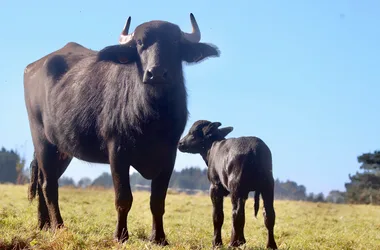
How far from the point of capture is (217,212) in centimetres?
764

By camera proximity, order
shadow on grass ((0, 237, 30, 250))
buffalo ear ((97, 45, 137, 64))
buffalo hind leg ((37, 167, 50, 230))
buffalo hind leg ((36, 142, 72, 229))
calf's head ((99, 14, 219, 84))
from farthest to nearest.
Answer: buffalo hind leg ((37, 167, 50, 230)) → buffalo hind leg ((36, 142, 72, 229)) → buffalo ear ((97, 45, 137, 64)) → calf's head ((99, 14, 219, 84)) → shadow on grass ((0, 237, 30, 250))

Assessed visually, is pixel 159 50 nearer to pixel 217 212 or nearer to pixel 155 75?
pixel 155 75

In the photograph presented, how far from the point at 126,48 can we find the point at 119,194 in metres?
1.85

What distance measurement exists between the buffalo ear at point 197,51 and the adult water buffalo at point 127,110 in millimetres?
13

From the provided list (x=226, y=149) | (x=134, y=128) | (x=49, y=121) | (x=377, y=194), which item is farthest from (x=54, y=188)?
(x=377, y=194)

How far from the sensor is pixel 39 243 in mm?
5312

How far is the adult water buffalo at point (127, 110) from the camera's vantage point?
636 centimetres

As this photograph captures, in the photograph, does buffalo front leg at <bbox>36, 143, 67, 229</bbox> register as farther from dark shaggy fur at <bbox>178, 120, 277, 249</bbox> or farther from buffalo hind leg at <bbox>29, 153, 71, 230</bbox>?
dark shaggy fur at <bbox>178, 120, 277, 249</bbox>

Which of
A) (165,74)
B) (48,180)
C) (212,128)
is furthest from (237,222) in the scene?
(48,180)

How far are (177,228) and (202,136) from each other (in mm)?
2022

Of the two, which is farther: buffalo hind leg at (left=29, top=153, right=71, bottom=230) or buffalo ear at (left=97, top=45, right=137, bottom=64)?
buffalo hind leg at (left=29, top=153, right=71, bottom=230)

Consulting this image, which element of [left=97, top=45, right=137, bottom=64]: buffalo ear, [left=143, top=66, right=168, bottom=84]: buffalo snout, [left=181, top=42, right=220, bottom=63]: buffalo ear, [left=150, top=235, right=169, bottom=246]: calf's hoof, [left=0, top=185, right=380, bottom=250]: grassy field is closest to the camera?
[left=0, top=185, right=380, bottom=250]: grassy field

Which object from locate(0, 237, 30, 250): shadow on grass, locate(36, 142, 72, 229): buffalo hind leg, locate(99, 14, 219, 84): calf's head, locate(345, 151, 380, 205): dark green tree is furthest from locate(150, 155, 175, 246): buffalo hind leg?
locate(345, 151, 380, 205): dark green tree

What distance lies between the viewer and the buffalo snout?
19.2ft
